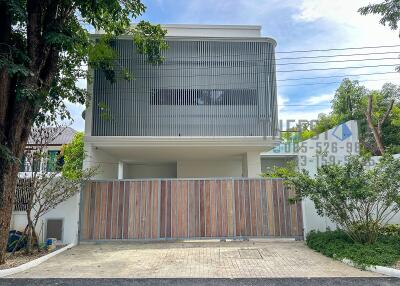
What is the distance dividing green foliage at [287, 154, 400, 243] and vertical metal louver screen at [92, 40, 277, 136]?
3.36 metres

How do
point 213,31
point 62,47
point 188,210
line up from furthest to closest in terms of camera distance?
point 213,31 → point 188,210 → point 62,47

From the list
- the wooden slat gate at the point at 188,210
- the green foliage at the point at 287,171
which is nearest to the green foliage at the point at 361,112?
the green foliage at the point at 287,171

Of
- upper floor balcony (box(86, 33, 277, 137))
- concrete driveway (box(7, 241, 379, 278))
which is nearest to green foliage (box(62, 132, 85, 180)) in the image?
upper floor balcony (box(86, 33, 277, 137))

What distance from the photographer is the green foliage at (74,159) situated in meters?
8.55

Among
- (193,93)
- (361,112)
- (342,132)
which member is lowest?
(342,132)

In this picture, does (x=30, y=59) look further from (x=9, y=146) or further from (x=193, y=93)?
(x=193, y=93)

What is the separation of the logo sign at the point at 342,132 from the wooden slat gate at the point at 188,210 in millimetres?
3159

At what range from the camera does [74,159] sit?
16484 mm

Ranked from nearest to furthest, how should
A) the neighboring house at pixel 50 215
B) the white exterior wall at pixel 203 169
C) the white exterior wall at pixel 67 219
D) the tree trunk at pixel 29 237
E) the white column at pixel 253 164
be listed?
the tree trunk at pixel 29 237 < the neighboring house at pixel 50 215 < the white exterior wall at pixel 67 219 < the white column at pixel 253 164 < the white exterior wall at pixel 203 169

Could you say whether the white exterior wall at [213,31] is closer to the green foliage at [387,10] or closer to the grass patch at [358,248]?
the green foliage at [387,10]

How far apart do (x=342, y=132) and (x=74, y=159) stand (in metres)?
14.0

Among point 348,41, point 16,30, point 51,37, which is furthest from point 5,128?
point 348,41

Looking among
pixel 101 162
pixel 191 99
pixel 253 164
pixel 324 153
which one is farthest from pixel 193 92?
pixel 324 153

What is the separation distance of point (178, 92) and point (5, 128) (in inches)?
213
